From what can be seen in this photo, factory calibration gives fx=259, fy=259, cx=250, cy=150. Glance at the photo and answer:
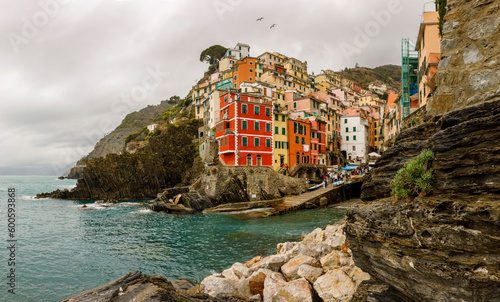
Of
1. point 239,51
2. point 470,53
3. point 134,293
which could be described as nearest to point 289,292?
point 134,293

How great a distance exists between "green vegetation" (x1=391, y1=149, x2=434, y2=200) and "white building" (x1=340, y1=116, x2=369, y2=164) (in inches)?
2497

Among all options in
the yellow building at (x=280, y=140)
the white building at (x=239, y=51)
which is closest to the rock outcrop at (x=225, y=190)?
the yellow building at (x=280, y=140)

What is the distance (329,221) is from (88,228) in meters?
26.1

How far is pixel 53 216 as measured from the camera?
36.5 meters

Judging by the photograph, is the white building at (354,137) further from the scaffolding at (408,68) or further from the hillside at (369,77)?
the hillside at (369,77)

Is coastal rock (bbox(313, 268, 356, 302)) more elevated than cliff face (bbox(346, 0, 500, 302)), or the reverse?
cliff face (bbox(346, 0, 500, 302))

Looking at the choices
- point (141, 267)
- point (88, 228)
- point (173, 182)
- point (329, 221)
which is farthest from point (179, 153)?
point (141, 267)

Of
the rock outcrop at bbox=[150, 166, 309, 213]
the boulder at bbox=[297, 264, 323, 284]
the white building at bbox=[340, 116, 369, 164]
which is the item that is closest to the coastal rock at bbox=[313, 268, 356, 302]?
the boulder at bbox=[297, 264, 323, 284]

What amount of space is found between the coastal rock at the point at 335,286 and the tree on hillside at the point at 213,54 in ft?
334

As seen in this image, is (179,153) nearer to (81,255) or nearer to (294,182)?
(294,182)

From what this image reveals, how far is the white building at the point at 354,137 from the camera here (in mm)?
66812

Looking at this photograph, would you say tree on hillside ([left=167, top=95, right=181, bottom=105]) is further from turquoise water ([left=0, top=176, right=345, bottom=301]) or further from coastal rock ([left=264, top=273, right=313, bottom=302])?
coastal rock ([left=264, top=273, right=313, bottom=302])

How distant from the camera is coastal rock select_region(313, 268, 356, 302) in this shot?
812 cm

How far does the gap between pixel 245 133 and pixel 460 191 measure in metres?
36.9
